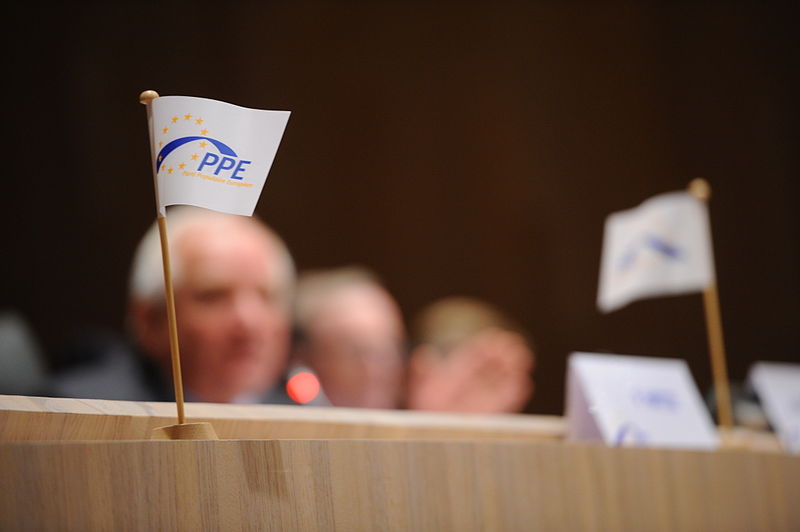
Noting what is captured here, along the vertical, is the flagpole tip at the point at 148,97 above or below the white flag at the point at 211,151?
above

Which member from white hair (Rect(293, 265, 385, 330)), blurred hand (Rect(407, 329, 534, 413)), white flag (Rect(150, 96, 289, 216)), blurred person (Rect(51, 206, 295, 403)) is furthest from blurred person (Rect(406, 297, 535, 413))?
white flag (Rect(150, 96, 289, 216))

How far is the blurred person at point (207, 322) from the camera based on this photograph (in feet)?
6.84

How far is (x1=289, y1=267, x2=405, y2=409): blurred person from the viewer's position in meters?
2.59

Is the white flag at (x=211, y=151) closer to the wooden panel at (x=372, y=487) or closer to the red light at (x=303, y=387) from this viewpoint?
the wooden panel at (x=372, y=487)

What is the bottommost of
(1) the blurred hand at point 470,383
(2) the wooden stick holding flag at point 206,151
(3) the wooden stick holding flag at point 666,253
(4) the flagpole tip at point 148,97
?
(1) the blurred hand at point 470,383

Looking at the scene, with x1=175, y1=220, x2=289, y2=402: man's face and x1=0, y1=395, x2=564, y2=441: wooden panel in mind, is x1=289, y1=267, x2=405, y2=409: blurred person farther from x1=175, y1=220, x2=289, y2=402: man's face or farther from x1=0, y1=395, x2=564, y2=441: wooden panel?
x1=0, y1=395, x2=564, y2=441: wooden panel

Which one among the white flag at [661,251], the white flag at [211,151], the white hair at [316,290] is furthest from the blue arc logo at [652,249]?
the white hair at [316,290]

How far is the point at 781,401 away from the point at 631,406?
44 cm

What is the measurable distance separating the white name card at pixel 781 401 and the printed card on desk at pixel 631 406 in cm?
22

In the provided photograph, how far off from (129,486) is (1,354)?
147 centimetres

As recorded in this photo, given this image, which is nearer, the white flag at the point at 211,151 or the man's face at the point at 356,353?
the white flag at the point at 211,151

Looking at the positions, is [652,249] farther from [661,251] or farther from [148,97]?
[148,97]

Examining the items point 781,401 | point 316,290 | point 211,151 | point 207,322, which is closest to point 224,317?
point 207,322

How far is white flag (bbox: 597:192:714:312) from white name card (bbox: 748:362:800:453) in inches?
9.4
